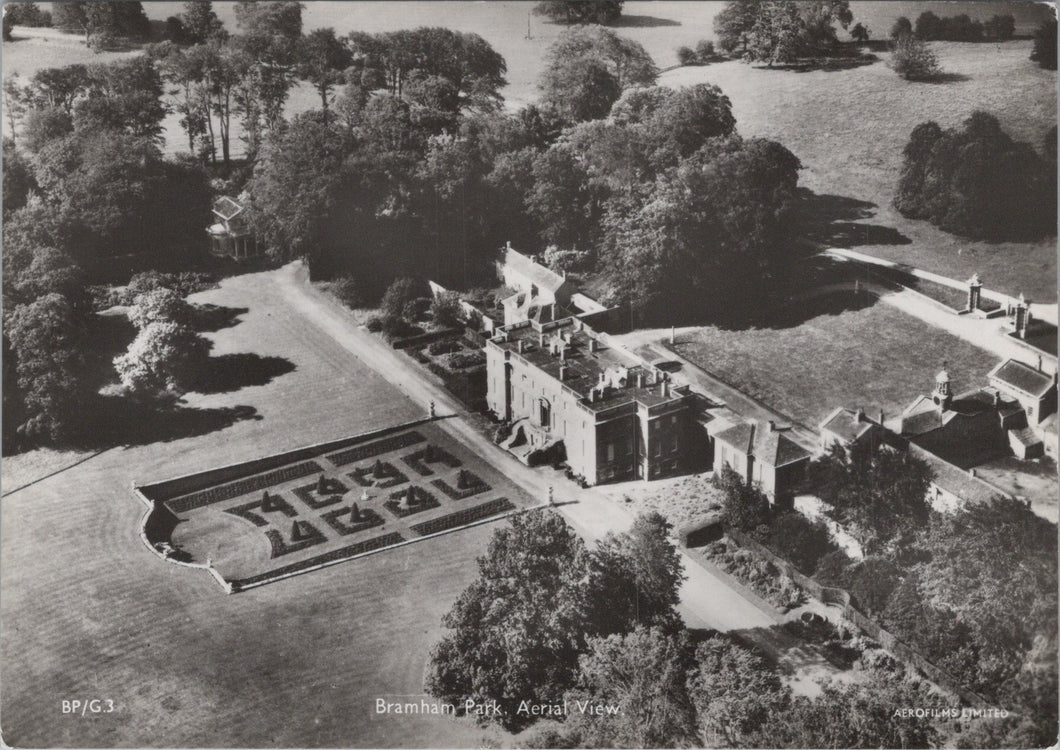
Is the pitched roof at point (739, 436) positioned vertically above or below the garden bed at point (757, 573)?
above

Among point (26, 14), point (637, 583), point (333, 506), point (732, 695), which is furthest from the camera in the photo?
point (26, 14)

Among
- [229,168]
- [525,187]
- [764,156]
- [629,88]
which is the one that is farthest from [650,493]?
[229,168]

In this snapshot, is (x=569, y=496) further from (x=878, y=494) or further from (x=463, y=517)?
(x=878, y=494)

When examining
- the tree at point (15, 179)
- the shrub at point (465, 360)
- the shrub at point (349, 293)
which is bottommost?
the shrub at point (465, 360)

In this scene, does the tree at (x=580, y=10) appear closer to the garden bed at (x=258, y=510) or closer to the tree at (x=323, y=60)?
the tree at (x=323, y=60)

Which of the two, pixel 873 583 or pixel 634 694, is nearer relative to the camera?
pixel 634 694

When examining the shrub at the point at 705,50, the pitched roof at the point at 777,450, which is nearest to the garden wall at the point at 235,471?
the pitched roof at the point at 777,450

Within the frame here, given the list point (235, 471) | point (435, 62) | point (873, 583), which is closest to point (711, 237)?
point (873, 583)
